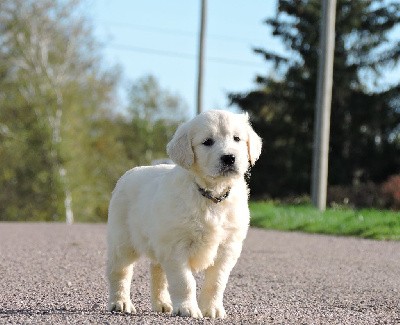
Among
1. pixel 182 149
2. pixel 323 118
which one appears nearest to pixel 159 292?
pixel 182 149

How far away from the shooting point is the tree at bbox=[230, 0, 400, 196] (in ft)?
124

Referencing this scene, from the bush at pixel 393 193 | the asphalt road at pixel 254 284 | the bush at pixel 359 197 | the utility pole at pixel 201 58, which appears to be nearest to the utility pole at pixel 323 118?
the bush at pixel 359 197

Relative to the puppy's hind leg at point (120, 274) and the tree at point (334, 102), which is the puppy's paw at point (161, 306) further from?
the tree at point (334, 102)

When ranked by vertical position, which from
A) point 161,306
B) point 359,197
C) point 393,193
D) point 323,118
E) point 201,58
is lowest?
point 359,197

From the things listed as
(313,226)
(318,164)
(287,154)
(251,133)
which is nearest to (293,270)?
(251,133)

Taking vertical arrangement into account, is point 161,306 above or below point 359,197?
above

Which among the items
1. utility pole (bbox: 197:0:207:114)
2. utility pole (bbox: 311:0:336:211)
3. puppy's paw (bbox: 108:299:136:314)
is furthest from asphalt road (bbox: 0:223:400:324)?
utility pole (bbox: 197:0:207:114)

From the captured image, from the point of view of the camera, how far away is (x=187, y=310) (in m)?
6.01

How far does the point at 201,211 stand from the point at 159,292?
3.66 feet

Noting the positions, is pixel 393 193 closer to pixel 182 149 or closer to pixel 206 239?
pixel 182 149

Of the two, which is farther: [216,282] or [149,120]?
[149,120]

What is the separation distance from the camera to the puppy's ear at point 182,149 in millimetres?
6219

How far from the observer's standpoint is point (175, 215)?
6090mm

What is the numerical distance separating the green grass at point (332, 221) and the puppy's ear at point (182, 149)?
10445 millimetres
